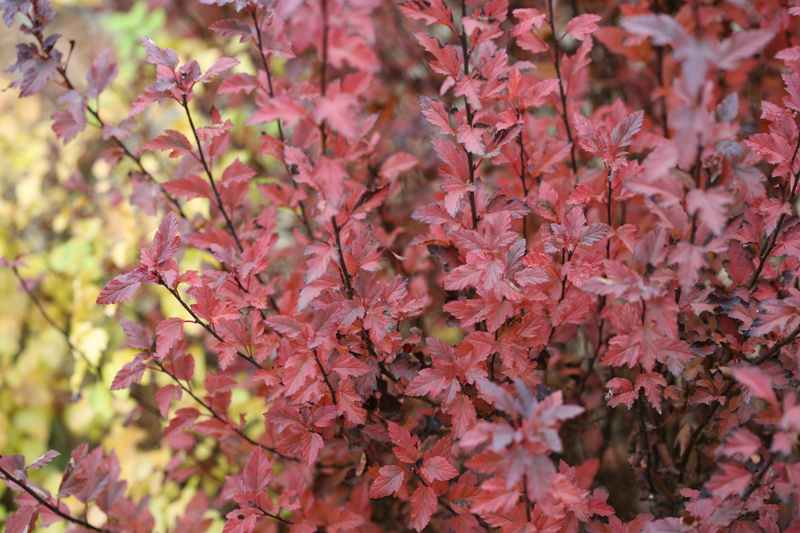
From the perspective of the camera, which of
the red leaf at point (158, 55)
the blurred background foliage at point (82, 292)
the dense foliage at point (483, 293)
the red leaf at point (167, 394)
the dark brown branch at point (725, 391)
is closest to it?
the dense foliage at point (483, 293)

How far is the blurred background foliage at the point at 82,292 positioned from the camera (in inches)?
75.0

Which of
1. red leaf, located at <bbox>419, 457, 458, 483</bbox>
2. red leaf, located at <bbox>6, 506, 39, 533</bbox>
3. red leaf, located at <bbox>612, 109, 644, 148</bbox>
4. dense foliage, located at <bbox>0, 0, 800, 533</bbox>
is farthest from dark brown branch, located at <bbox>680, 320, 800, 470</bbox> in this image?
red leaf, located at <bbox>6, 506, 39, 533</bbox>

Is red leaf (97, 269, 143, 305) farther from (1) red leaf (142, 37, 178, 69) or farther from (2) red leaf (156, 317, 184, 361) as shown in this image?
(1) red leaf (142, 37, 178, 69)

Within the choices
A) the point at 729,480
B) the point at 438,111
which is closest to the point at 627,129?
the point at 438,111

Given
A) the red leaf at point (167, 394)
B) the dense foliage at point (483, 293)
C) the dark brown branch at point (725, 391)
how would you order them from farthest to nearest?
the red leaf at point (167, 394)
the dark brown branch at point (725, 391)
the dense foliage at point (483, 293)

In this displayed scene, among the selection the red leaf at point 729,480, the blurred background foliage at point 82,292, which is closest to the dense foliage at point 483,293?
the red leaf at point 729,480

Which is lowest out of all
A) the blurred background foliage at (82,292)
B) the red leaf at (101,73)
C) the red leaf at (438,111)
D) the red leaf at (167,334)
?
the blurred background foliage at (82,292)

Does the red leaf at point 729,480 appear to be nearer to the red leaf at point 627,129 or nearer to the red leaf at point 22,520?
the red leaf at point 627,129

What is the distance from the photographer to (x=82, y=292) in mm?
1941

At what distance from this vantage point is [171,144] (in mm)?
1201

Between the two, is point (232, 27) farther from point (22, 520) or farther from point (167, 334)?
point (22, 520)

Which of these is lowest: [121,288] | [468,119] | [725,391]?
[725,391]

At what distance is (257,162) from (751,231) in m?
2.11

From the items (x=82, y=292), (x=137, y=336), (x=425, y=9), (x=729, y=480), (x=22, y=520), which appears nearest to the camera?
(x=729, y=480)
